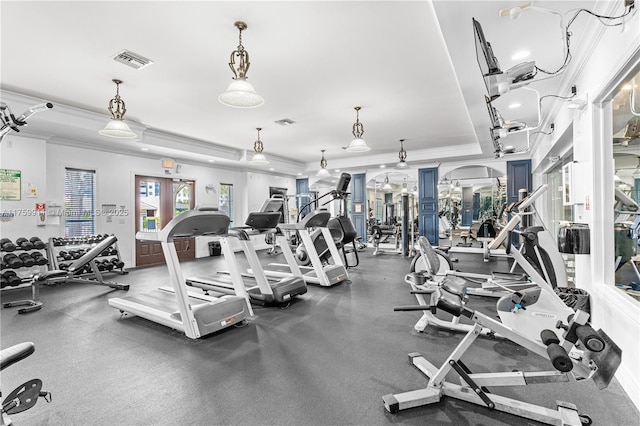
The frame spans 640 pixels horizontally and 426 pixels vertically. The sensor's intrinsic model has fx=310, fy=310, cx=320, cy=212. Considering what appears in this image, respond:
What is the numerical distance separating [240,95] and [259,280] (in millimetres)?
2324

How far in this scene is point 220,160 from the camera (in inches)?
336

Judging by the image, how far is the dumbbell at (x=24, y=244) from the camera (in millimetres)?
5037

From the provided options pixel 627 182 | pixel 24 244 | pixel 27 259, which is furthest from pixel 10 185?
pixel 627 182

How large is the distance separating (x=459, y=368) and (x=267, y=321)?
2.27 meters

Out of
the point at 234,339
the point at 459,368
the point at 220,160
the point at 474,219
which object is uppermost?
the point at 220,160

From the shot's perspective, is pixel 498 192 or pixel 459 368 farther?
pixel 498 192

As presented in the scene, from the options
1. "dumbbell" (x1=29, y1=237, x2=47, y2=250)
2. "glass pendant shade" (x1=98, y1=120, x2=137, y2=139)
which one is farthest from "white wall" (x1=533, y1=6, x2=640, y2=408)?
"dumbbell" (x1=29, y1=237, x2=47, y2=250)

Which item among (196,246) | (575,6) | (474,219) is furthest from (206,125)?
(474,219)

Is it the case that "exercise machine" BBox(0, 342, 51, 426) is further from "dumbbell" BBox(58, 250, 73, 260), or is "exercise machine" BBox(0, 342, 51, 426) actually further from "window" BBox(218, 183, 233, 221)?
"window" BBox(218, 183, 233, 221)

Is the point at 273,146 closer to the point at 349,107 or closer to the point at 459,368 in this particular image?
the point at 349,107

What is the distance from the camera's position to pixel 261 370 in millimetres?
2473

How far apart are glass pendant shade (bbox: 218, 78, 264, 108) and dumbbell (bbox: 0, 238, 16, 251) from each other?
4.54m

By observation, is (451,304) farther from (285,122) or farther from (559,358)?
(285,122)

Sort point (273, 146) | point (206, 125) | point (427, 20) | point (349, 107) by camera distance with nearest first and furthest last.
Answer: point (427, 20), point (349, 107), point (206, 125), point (273, 146)
